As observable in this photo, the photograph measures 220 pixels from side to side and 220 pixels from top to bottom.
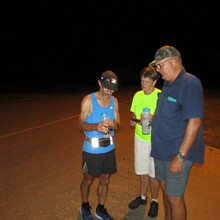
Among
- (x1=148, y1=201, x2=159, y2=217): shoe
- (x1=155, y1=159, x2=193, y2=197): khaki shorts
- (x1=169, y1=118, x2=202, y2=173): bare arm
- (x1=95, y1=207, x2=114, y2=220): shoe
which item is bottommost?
(x1=148, y1=201, x2=159, y2=217): shoe

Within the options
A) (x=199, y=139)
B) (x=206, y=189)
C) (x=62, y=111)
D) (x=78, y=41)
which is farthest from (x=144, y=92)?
(x=78, y=41)

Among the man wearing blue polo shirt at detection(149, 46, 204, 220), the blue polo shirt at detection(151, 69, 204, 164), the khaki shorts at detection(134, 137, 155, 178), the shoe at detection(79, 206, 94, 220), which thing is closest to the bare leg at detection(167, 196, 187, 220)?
the man wearing blue polo shirt at detection(149, 46, 204, 220)

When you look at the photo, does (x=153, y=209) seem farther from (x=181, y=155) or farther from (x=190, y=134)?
(x=190, y=134)

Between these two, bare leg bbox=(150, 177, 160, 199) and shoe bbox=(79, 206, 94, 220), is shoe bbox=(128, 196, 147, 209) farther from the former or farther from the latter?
shoe bbox=(79, 206, 94, 220)

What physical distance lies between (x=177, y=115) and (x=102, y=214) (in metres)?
1.90

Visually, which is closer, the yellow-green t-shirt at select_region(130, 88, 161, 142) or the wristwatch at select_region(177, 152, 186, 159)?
the wristwatch at select_region(177, 152, 186, 159)

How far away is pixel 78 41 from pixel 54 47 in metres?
7.54

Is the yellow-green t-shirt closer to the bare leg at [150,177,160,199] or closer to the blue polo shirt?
the bare leg at [150,177,160,199]

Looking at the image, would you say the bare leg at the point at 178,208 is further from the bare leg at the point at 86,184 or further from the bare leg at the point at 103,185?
the bare leg at the point at 86,184

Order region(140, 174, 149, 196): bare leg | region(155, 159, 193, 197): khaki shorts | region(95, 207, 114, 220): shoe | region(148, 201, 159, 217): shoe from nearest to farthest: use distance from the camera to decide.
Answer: region(155, 159, 193, 197): khaki shorts, region(95, 207, 114, 220): shoe, region(148, 201, 159, 217): shoe, region(140, 174, 149, 196): bare leg

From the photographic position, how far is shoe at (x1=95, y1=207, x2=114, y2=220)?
3563mm

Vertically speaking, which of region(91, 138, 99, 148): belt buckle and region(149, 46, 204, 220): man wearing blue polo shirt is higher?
region(149, 46, 204, 220): man wearing blue polo shirt

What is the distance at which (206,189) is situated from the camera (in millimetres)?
4461

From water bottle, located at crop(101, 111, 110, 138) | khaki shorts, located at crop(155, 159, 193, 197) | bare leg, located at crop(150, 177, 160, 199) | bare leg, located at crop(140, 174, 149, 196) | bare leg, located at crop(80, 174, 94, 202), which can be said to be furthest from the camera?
bare leg, located at crop(140, 174, 149, 196)
